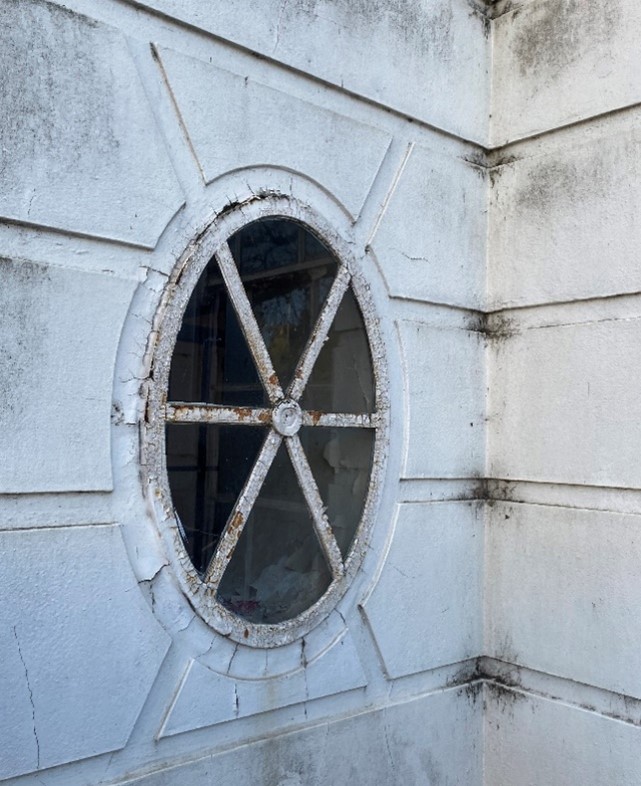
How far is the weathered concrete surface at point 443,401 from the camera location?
8.01 ft

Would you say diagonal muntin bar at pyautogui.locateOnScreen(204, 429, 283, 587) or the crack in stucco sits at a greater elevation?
diagonal muntin bar at pyautogui.locateOnScreen(204, 429, 283, 587)

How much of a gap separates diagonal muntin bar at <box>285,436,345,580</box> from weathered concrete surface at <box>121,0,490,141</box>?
3.24 feet

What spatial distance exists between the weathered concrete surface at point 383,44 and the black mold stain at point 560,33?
0.50 feet

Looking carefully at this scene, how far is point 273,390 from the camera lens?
2.08 meters

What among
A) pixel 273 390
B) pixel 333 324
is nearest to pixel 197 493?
pixel 273 390

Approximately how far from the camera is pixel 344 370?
2.29 meters

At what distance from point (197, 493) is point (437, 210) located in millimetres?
1172

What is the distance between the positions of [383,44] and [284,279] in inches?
30.4

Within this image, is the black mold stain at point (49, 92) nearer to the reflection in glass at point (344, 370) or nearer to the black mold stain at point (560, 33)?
the reflection in glass at point (344, 370)

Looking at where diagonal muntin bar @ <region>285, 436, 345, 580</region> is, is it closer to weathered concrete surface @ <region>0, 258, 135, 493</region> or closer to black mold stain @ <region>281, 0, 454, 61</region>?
weathered concrete surface @ <region>0, 258, 135, 493</region>

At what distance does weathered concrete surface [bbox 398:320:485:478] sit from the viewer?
244 cm

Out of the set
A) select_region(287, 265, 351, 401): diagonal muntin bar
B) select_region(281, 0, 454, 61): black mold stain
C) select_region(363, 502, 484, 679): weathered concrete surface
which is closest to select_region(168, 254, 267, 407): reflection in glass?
select_region(287, 265, 351, 401): diagonal muntin bar

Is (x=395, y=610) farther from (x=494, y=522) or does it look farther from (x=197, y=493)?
(x=197, y=493)

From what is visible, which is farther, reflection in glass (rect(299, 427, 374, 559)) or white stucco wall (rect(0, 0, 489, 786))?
reflection in glass (rect(299, 427, 374, 559))
